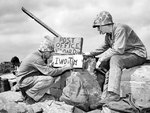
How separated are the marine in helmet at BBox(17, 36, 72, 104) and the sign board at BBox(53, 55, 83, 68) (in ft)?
0.49

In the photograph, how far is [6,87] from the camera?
11844 mm

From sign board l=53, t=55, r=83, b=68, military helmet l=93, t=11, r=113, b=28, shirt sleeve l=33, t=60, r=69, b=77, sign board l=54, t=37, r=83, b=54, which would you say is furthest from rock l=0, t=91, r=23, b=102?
military helmet l=93, t=11, r=113, b=28

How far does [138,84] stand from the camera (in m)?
8.12

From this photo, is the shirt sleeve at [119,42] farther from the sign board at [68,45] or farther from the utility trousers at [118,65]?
the sign board at [68,45]

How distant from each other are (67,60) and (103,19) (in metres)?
1.90

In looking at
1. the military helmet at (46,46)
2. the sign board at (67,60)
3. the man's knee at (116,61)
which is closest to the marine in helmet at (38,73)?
the military helmet at (46,46)

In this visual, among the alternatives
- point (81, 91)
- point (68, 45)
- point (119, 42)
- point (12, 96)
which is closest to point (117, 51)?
point (119, 42)

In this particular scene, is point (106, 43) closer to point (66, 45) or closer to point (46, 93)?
point (66, 45)

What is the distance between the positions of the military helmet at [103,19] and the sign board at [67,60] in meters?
1.46

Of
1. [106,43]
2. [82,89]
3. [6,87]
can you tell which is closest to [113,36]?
[106,43]

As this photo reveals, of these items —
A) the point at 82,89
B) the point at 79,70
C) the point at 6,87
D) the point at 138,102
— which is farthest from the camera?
the point at 6,87

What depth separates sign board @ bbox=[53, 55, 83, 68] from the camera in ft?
30.8

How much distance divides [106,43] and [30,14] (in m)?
5.13

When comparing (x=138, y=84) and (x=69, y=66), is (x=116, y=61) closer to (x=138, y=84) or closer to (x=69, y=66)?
(x=138, y=84)
